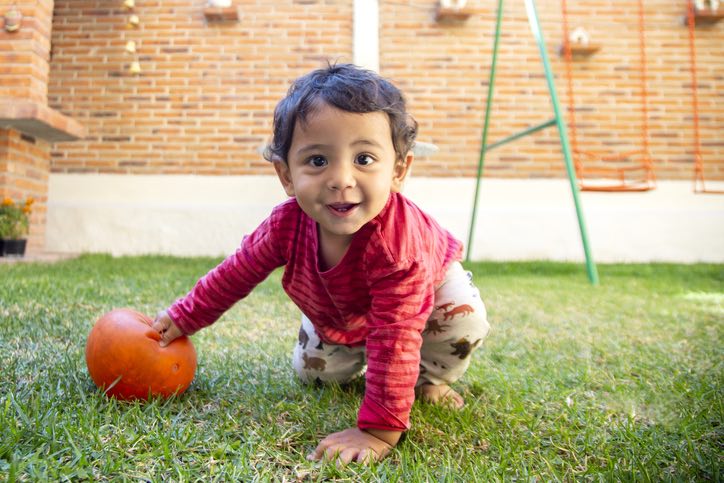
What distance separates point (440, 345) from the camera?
1616 mm

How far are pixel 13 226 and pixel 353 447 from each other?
14.8 feet

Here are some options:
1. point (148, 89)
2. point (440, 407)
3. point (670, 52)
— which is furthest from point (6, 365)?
point (670, 52)

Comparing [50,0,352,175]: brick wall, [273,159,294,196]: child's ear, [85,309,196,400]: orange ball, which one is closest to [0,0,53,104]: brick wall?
[50,0,352,175]: brick wall

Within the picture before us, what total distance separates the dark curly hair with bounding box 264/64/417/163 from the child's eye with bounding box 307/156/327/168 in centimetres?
8

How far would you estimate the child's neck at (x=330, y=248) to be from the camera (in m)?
1.43

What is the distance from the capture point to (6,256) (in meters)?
4.76

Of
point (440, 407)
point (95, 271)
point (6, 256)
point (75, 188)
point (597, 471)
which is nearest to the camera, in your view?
point (597, 471)

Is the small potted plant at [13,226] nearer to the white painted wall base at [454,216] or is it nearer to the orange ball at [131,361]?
the white painted wall base at [454,216]

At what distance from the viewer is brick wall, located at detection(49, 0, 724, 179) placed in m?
6.20

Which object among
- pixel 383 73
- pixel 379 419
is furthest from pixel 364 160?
pixel 383 73

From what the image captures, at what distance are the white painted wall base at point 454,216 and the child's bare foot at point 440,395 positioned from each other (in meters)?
4.59

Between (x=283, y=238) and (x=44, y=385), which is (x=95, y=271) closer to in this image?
(x=44, y=385)

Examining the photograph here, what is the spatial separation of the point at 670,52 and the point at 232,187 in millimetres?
4917

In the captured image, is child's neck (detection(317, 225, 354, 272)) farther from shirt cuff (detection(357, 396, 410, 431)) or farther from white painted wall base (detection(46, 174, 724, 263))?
white painted wall base (detection(46, 174, 724, 263))
